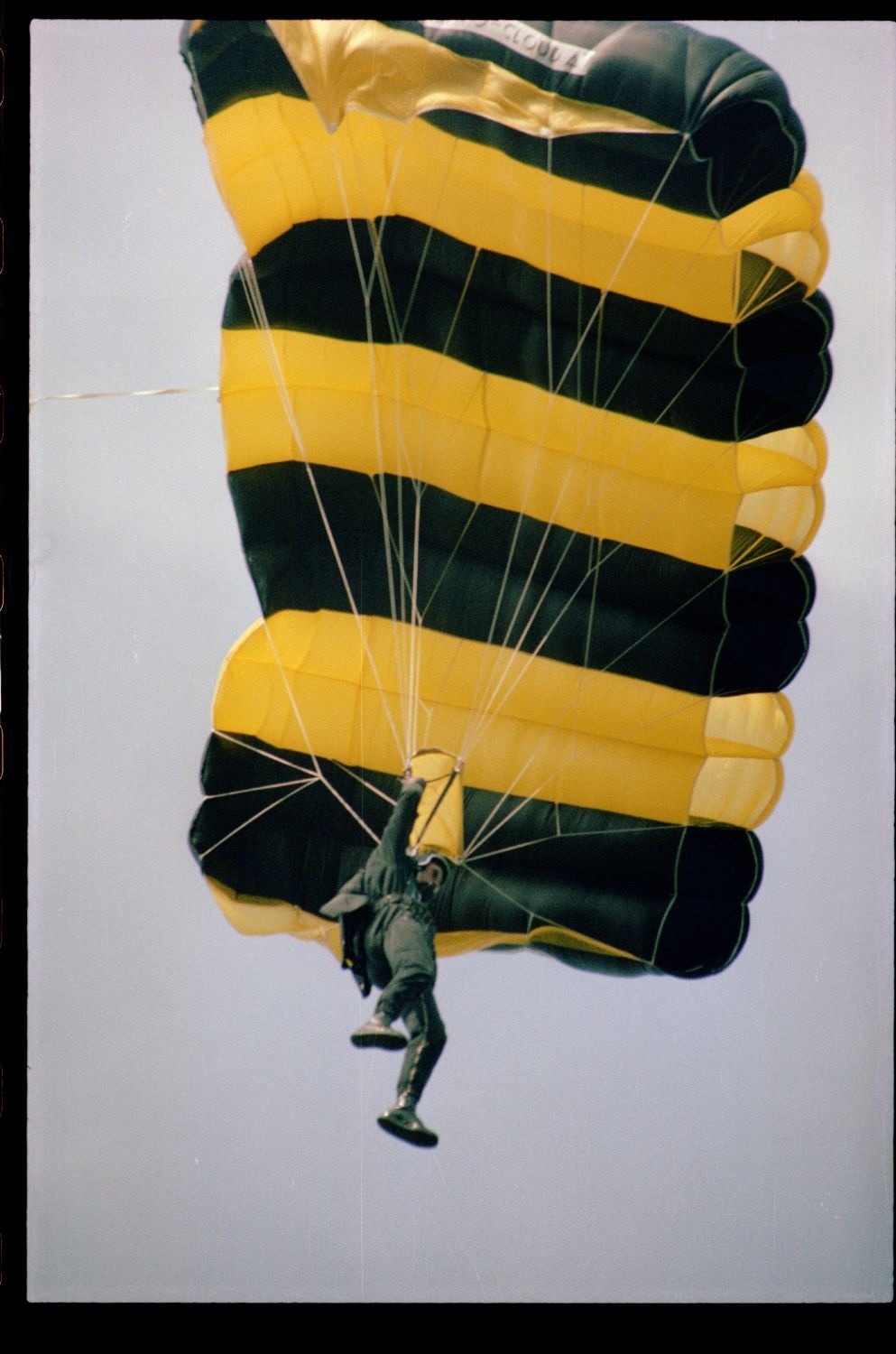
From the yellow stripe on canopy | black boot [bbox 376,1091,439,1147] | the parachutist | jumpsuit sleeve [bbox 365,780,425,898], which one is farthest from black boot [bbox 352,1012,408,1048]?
the yellow stripe on canopy

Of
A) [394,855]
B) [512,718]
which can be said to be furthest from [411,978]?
[512,718]

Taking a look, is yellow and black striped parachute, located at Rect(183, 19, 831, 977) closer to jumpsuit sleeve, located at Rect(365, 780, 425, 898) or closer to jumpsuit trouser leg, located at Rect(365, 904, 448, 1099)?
jumpsuit sleeve, located at Rect(365, 780, 425, 898)

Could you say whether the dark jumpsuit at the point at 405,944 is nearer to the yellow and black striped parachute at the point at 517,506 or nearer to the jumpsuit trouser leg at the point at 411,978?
the jumpsuit trouser leg at the point at 411,978

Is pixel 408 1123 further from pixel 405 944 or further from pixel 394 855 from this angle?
pixel 394 855

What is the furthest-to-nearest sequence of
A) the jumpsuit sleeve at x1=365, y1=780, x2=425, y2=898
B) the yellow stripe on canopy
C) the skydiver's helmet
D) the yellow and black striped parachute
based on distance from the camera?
the yellow stripe on canopy → the yellow and black striped parachute → the skydiver's helmet → the jumpsuit sleeve at x1=365, y1=780, x2=425, y2=898
